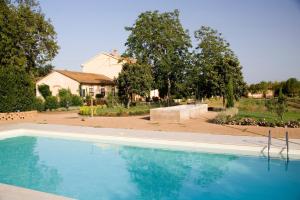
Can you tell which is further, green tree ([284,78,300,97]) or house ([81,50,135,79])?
green tree ([284,78,300,97])

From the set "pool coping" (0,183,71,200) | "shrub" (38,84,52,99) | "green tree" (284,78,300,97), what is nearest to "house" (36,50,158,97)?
"shrub" (38,84,52,99)

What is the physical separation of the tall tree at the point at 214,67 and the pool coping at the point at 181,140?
16101mm

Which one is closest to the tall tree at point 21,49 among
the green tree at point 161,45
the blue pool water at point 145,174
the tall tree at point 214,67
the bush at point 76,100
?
the bush at point 76,100

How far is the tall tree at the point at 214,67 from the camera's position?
3166 cm

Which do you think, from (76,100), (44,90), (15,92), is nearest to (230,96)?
(15,92)

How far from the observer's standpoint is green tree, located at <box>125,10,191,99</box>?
4178 cm

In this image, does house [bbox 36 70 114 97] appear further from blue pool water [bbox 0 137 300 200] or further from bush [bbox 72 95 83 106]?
blue pool water [bbox 0 137 300 200]

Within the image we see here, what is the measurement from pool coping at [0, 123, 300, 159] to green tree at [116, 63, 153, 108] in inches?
666

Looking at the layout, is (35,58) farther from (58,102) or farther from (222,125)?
(222,125)

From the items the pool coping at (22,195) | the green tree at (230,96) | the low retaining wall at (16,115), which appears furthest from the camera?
the green tree at (230,96)

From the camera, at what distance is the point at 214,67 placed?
32469 millimetres

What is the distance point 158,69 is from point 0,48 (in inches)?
778

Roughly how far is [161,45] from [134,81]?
979 cm

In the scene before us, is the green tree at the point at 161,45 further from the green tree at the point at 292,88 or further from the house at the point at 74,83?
the green tree at the point at 292,88
